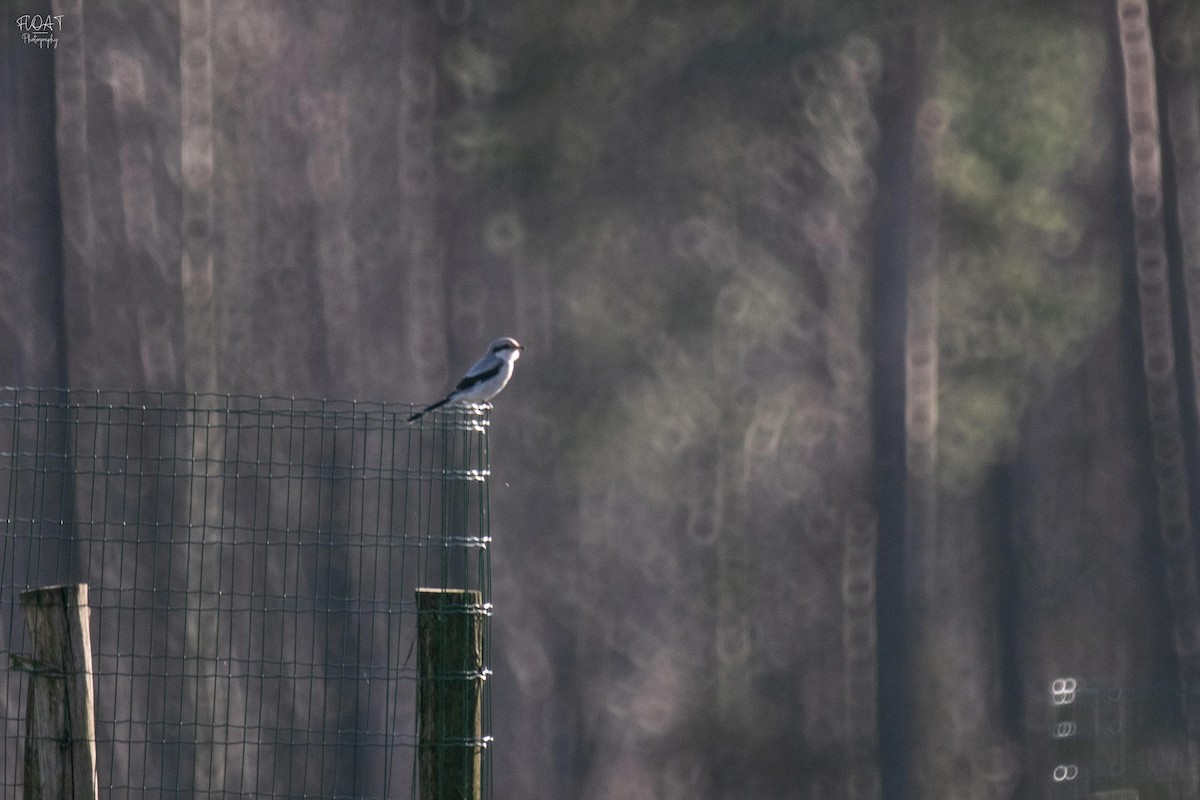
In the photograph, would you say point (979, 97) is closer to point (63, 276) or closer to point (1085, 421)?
point (1085, 421)

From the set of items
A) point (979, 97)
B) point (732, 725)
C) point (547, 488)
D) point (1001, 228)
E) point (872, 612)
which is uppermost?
point (979, 97)

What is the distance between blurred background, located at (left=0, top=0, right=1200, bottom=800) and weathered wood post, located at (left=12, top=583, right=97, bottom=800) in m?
8.59

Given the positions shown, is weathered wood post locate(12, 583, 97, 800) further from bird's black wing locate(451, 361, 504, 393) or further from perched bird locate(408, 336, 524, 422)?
bird's black wing locate(451, 361, 504, 393)

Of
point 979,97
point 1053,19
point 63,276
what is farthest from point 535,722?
point 1053,19

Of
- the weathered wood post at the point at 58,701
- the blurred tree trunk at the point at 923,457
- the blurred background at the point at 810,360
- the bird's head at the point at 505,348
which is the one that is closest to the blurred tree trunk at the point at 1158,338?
the blurred background at the point at 810,360

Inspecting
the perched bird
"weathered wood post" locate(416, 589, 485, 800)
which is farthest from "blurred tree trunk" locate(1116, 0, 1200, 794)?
"weathered wood post" locate(416, 589, 485, 800)

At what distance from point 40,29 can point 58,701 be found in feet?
26.4

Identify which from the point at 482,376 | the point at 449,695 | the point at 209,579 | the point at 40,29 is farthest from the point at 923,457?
the point at 449,695

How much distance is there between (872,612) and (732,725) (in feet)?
5.72

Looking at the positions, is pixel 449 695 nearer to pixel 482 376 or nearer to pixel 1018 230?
pixel 482 376

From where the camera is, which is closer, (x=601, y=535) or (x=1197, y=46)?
(x=601, y=535)

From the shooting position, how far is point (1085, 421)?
638 inches

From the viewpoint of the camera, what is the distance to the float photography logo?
12.3 metres

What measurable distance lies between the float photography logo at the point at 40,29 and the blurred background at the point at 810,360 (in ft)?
8.63
